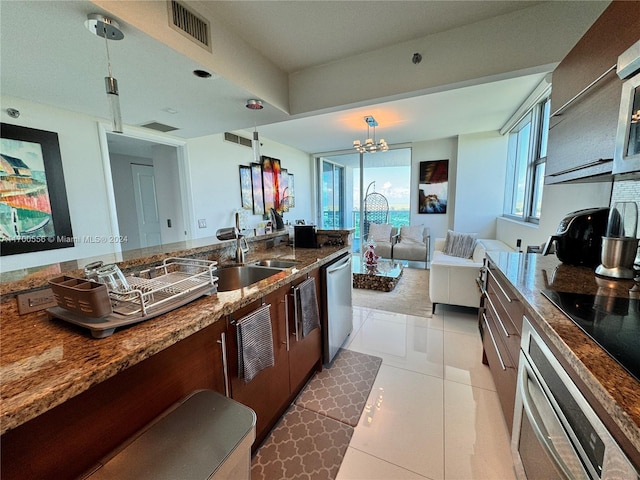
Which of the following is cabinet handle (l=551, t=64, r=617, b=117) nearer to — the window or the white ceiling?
the white ceiling

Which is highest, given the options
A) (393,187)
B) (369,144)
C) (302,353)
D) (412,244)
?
(369,144)

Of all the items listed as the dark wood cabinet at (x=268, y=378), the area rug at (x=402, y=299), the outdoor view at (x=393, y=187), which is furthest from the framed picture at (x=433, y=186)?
the dark wood cabinet at (x=268, y=378)

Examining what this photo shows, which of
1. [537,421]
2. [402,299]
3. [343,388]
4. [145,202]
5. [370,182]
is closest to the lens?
[537,421]

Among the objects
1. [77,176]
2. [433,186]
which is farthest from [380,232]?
[77,176]

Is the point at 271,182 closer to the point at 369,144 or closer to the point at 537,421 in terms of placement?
the point at 369,144

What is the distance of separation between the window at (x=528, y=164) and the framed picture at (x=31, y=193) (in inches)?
184

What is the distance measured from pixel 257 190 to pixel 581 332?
4297mm

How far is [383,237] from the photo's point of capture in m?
5.49

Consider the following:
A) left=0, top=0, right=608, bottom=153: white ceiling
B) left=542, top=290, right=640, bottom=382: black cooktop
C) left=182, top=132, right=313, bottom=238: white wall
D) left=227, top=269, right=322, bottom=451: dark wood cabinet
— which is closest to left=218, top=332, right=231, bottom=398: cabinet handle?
left=227, top=269, right=322, bottom=451: dark wood cabinet

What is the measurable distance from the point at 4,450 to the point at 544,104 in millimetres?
4685

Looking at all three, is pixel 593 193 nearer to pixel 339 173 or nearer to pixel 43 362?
pixel 43 362

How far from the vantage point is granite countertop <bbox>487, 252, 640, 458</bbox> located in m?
0.53

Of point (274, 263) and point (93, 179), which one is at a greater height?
point (93, 179)

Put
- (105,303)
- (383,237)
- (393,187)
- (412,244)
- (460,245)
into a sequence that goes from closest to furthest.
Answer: (105,303) → (460,245) → (412,244) → (383,237) → (393,187)
